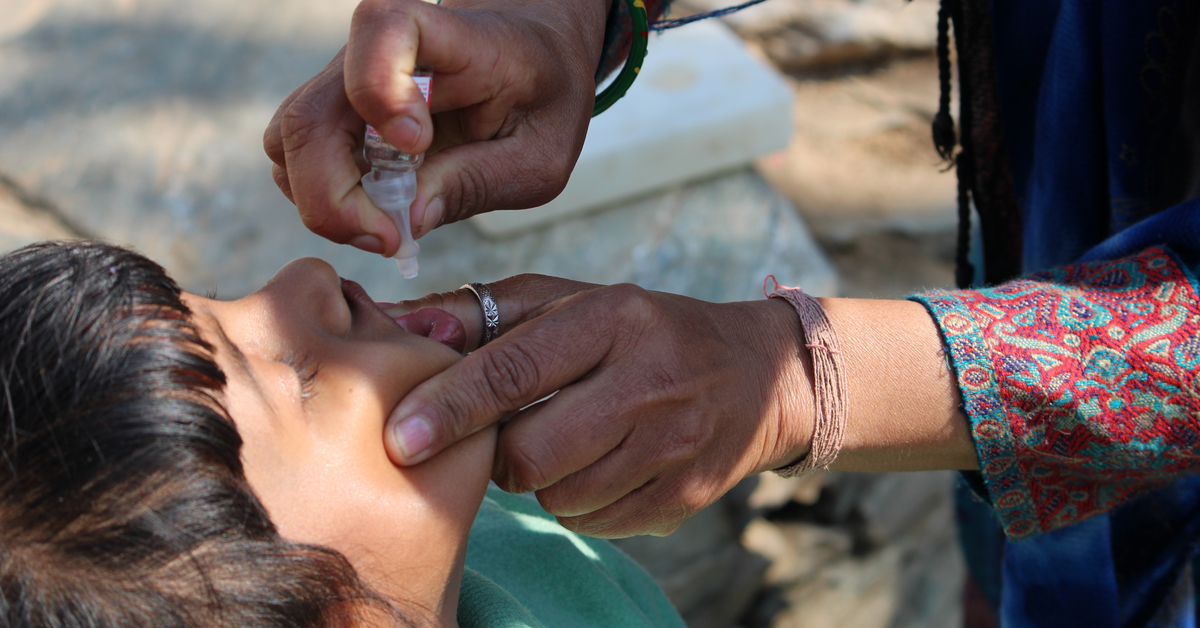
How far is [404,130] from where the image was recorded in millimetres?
879

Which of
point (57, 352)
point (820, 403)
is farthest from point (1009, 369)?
point (57, 352)

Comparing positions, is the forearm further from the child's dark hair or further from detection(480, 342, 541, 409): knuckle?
the child's dark hair

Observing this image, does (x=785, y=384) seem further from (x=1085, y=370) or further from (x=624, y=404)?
(x=1085, y=370)

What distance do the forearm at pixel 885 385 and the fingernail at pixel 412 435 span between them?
47 cm

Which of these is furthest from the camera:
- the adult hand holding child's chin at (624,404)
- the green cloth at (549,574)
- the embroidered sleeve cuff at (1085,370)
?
the green cloth at (549,574)

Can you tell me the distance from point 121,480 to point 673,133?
2075 millimetres

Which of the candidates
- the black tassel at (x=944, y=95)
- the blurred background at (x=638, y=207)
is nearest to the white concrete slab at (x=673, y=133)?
the blurred background at (x=638, y=207)

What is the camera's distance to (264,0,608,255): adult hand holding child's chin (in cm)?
88

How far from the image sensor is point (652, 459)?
0.98m

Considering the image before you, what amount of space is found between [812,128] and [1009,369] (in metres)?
2.94

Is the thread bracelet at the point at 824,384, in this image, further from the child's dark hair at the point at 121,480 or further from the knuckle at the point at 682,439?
the child's dark hair at the point at 121,480

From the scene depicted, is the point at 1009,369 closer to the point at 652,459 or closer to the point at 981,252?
the point at 652,459

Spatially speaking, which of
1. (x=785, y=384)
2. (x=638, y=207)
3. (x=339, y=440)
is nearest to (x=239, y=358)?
(x=339, y=440)

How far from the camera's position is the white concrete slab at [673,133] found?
98.2 inches
